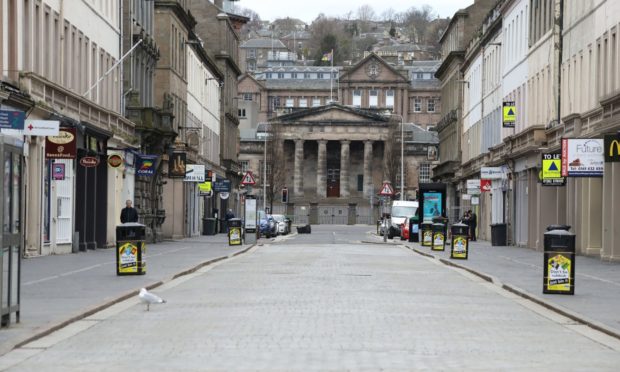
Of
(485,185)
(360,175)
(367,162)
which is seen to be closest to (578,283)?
(485,185)

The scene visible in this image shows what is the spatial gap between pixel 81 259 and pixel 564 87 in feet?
76.0

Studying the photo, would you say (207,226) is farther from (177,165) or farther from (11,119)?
(11,119)

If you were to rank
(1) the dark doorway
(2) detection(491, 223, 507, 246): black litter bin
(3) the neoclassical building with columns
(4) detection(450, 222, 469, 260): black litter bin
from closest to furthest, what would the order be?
(4) detection(450, 222, 469, 260): black litter bin → (2) detection(491, 223, 507, 246): black litter bin → (3) the neoclassical building with columns → (1) the dark doorway

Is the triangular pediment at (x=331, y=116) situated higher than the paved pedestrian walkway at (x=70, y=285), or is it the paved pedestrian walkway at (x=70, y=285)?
the triangular pediment at (x=331, y=116)

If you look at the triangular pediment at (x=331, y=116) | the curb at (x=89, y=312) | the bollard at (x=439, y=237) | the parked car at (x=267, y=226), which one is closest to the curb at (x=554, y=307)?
the curb at (x=89, y=312)

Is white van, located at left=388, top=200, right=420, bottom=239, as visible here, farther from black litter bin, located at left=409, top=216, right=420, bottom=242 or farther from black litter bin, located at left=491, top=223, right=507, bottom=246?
black litter bin, located at left=491, top=223, right=507, bottom=246

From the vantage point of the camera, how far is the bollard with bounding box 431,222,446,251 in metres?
52.4

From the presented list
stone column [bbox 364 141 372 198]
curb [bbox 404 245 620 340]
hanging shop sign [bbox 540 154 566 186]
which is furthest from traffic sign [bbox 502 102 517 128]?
stone column [bbox 364 141 372 198]

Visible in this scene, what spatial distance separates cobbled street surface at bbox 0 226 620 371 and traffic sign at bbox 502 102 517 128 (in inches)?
1593

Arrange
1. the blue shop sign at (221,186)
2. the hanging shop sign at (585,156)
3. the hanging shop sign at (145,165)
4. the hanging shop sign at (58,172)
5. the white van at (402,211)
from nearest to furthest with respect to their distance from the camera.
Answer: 1. the hanging shop sign at (58,172)
2. the hanging shop sign at (585,156)
3. the hanging shop sign at (145,165)
4. the blue shop sign at (221,186)
5. the white van at (402,211)

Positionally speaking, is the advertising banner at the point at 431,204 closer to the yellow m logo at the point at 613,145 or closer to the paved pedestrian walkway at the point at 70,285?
the paved pedestrian walkway at the point at 70,285

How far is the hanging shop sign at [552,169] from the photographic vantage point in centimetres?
4797

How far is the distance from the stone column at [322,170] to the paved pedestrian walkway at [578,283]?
134574mm

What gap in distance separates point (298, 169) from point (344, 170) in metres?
5.89
